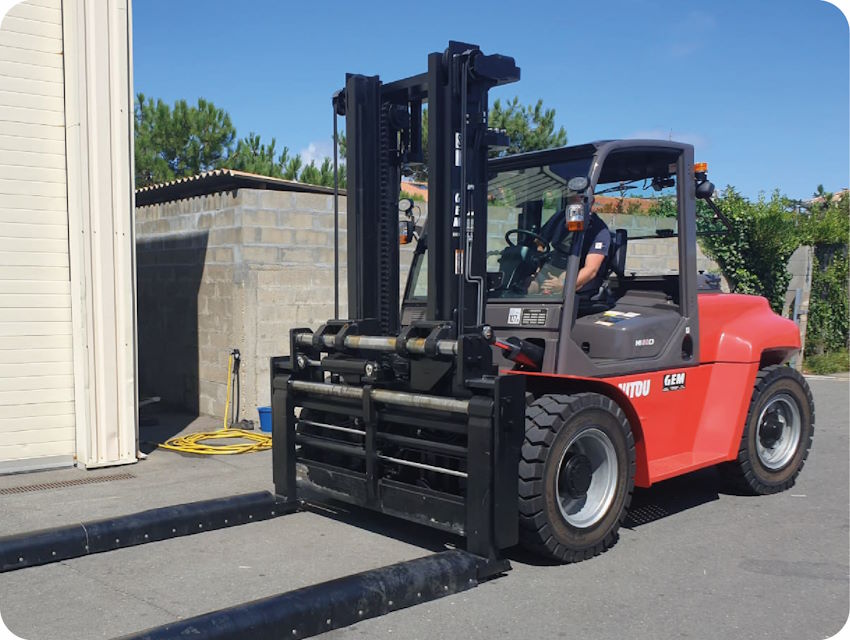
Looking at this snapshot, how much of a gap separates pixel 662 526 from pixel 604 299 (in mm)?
1719

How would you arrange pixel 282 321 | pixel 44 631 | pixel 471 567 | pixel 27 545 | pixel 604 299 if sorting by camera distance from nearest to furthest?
pixel 44 631, pixel 471 567, pixel 27 545, pixel 604 299, pixel 282 321

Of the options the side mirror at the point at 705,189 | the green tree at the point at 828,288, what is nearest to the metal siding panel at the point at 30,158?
the side mirror at the point at 705,189

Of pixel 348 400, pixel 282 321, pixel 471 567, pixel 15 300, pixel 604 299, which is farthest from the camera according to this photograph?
pixel 282 321

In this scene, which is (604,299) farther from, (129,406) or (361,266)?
(129,406)

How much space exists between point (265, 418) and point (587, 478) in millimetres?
5091

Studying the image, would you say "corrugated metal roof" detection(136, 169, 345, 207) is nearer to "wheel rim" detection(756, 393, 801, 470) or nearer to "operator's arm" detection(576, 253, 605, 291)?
"operator's arm" detection(576, 253, 605, 291)

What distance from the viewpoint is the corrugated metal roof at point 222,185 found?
10391mm

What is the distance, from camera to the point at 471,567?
473cm

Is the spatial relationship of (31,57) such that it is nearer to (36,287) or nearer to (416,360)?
(36,287)

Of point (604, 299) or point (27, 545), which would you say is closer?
point (27, 545)

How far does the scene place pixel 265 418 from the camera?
380 inches

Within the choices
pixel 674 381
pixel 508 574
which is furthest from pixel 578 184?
pixel 508 574

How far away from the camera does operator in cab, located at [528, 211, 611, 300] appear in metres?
5.77

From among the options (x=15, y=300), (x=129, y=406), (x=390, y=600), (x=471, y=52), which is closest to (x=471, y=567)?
(x=390, y=600)
